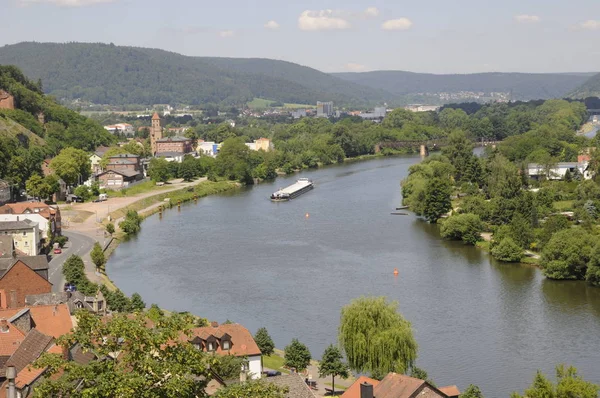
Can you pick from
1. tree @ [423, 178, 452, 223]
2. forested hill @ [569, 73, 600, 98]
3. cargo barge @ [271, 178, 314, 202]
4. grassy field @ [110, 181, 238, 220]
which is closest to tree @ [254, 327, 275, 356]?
tree @ [423, 178, 452, 223]

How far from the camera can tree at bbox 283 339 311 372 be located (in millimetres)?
16391

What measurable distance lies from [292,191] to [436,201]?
10.7 meters

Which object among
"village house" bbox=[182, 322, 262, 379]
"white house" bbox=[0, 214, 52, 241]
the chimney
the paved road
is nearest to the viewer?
the chimney

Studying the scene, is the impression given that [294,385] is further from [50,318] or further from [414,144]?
[414,144]

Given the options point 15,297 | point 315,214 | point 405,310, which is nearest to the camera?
point 15,297

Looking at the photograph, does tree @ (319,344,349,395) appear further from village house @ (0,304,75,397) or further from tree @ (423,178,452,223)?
tree @ (423,178,452,223)

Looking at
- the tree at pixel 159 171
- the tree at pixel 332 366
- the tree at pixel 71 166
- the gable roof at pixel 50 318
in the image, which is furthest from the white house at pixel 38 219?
the tree at pixel 159 171

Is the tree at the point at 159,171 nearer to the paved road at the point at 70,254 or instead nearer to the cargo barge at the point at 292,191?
the cargo barge at the point at 292,191

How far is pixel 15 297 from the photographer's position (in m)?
19.8

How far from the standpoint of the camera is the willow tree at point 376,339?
1595 cm

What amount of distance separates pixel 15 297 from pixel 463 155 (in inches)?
1212

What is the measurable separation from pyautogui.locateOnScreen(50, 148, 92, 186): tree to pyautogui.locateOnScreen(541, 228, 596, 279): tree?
78.1ft

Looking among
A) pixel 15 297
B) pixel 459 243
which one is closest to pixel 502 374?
pixel 15 297

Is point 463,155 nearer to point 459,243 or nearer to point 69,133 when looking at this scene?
point 459,243
